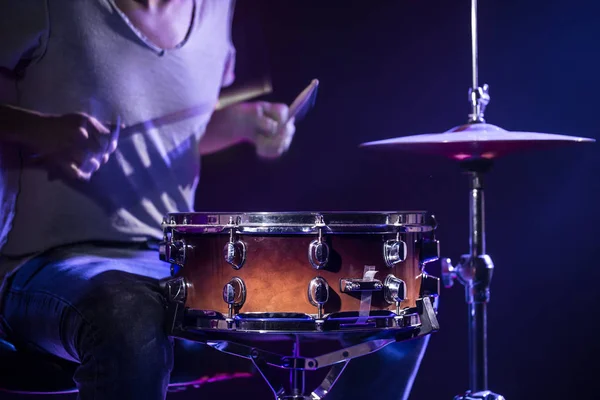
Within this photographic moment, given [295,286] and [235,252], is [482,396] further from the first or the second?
[235,252]

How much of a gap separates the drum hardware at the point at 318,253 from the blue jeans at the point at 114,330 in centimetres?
43

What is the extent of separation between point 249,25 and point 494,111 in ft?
3.07

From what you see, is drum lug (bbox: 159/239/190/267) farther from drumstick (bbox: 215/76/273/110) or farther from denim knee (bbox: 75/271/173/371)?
drumstick (bbox: 215/76/273/110)

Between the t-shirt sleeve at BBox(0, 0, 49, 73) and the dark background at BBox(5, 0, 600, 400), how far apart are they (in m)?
0.67

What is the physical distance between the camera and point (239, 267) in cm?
164

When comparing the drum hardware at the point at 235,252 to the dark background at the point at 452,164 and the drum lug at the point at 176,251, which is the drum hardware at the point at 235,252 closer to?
the drum lug at the point at 176,251

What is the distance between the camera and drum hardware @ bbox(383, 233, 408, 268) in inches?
65.4

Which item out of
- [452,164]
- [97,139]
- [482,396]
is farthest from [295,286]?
[452,164]

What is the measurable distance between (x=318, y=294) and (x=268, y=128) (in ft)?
3.46

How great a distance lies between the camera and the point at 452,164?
8.46 feet

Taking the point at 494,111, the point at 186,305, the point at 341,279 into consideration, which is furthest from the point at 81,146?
the point at 494,111

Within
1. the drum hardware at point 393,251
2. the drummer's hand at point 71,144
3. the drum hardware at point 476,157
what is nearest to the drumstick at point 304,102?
the drum hardware at point 476,157

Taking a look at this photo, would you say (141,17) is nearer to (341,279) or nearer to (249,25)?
(249,25)

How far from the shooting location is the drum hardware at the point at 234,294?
1615mm
